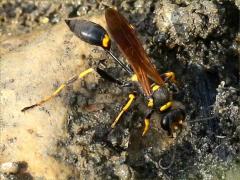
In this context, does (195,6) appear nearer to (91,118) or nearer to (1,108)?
(91,118)

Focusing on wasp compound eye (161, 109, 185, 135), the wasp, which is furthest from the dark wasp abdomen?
wasp compound eye (161, 109, 185, 135)

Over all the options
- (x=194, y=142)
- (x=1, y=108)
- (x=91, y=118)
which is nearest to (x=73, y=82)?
(x=91, y=118)

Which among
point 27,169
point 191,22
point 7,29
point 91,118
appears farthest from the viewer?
point 7,29

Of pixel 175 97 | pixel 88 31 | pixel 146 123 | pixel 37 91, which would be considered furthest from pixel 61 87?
pixel 175 97

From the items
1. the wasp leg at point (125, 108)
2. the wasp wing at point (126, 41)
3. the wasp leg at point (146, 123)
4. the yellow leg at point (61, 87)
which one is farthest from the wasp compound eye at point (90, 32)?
the wasp leg at point (146, 123)

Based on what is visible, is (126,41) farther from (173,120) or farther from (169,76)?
(173,120)

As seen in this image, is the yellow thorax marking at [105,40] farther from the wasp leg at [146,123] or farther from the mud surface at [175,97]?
the wasp leg at [146,123]

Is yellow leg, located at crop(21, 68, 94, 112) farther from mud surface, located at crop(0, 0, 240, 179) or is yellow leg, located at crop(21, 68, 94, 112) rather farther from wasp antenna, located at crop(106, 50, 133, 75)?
wasp antenna, located at crop(106, 50, 133, 75)

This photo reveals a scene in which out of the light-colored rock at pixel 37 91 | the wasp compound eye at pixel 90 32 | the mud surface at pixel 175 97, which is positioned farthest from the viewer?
the wasp compound eye at pixel 90 32
